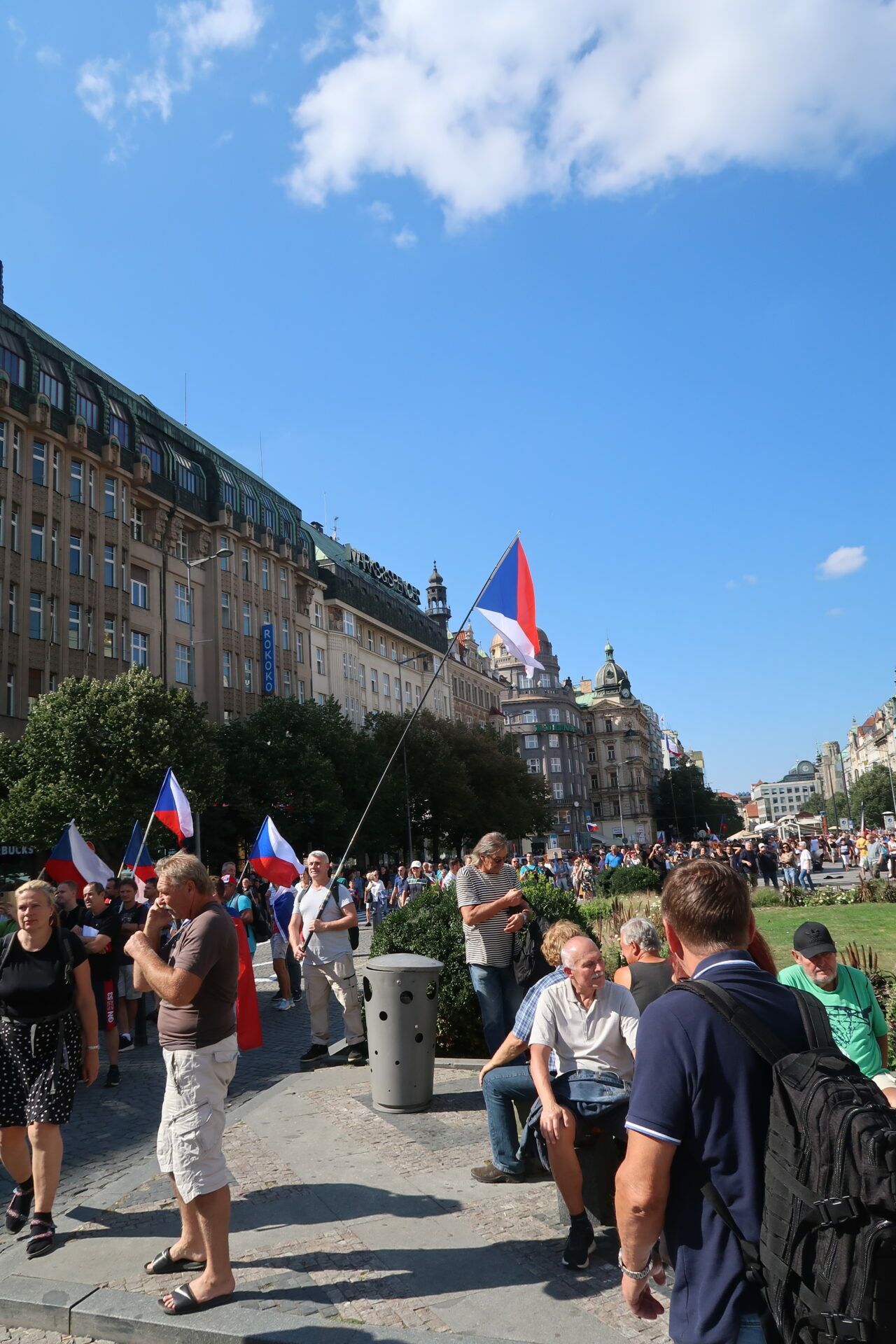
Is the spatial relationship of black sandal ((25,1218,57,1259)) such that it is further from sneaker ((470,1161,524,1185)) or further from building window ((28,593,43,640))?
building window ((28,593,43,640))

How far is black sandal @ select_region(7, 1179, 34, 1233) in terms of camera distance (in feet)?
17.4

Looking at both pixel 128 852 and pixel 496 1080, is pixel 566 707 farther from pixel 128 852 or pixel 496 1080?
pixel 496 1080

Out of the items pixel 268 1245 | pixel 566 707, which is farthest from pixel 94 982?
pixel 566 707

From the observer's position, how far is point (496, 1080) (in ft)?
17.5

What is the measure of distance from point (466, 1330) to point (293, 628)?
52456mm

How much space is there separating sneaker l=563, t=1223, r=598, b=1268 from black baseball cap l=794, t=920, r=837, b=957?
6.01 feet

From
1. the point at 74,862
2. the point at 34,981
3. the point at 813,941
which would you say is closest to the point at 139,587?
the point at 74,862

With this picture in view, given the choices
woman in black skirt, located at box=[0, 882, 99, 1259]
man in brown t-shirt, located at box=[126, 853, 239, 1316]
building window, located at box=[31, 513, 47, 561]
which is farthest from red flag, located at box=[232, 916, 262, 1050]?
building window, located at box=[31, 513, 47, 561]

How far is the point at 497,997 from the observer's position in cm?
709

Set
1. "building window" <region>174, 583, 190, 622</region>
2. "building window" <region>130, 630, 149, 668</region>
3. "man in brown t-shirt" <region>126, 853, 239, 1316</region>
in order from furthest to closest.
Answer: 1. "building window" <region>174, 583, 190, 622</region>
2. "building window" <region>130, 630, 149, 668</region>
3. "man in brown t-shirt" <region>126, 853, 239, 1316</region>

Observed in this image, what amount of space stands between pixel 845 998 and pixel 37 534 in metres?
35.7

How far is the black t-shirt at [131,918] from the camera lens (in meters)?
10.3

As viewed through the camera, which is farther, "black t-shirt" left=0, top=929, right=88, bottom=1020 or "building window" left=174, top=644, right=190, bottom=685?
"building window" left=174, top=644, right=190, bottom=685

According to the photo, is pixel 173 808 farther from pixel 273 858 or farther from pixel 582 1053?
pixel 582 1053
